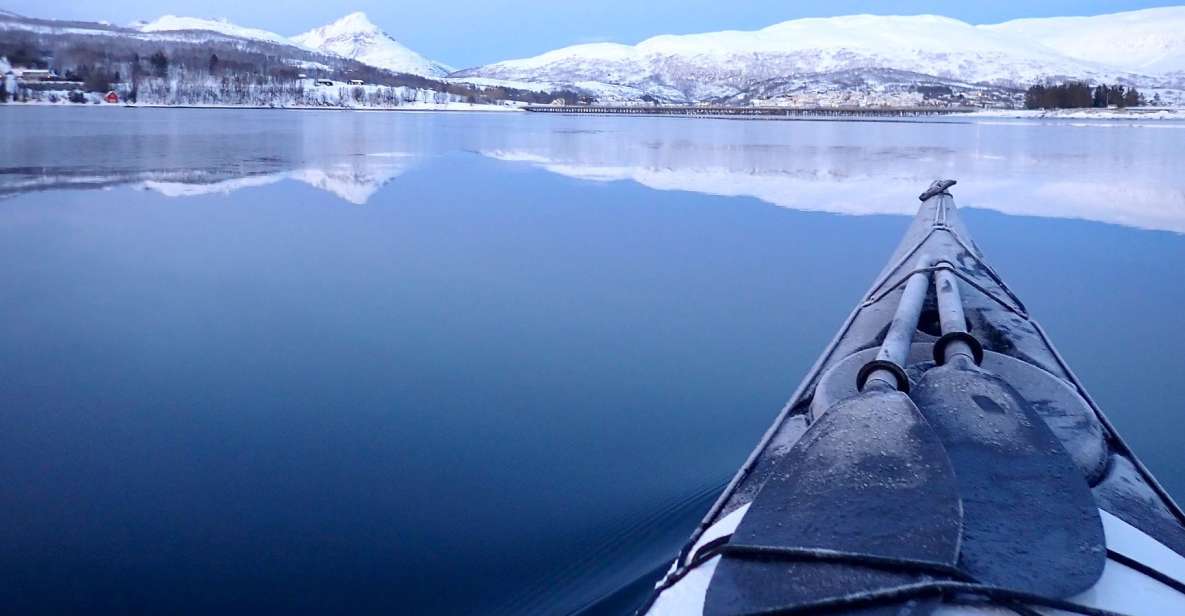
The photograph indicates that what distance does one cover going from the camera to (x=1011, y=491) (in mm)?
1501

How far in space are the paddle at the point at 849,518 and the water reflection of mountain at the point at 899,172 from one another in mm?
7470

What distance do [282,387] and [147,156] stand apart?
432 inches

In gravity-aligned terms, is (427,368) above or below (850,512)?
below

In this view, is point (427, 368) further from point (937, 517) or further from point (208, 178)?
point (208, 178)

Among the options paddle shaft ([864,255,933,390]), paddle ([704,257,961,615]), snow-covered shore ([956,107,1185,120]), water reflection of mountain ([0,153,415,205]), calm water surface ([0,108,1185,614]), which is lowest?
calm water surface ([0,108,1185,614])

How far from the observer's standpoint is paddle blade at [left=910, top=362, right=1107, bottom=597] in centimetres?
129

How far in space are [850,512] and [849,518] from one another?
2cm

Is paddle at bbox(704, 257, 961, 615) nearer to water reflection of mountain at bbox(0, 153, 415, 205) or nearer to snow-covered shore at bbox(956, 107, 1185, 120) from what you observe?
water reflection of mountain at bbox(0, 153, 415, 205)

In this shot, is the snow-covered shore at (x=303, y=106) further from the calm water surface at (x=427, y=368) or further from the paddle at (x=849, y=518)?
the paddle at (x=849, y=518)

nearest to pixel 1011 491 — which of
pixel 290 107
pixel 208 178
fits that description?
pixel 208 178

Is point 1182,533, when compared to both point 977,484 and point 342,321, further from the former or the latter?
point 342,321

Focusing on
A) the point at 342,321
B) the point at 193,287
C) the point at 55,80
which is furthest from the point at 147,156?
the point at 55,80

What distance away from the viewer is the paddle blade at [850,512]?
4.13ft

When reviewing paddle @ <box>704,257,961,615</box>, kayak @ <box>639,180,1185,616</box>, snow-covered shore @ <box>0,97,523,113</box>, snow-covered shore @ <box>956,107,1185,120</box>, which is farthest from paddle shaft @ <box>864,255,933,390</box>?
snow-covered shore @ <box>956,107,1185,120</box>
